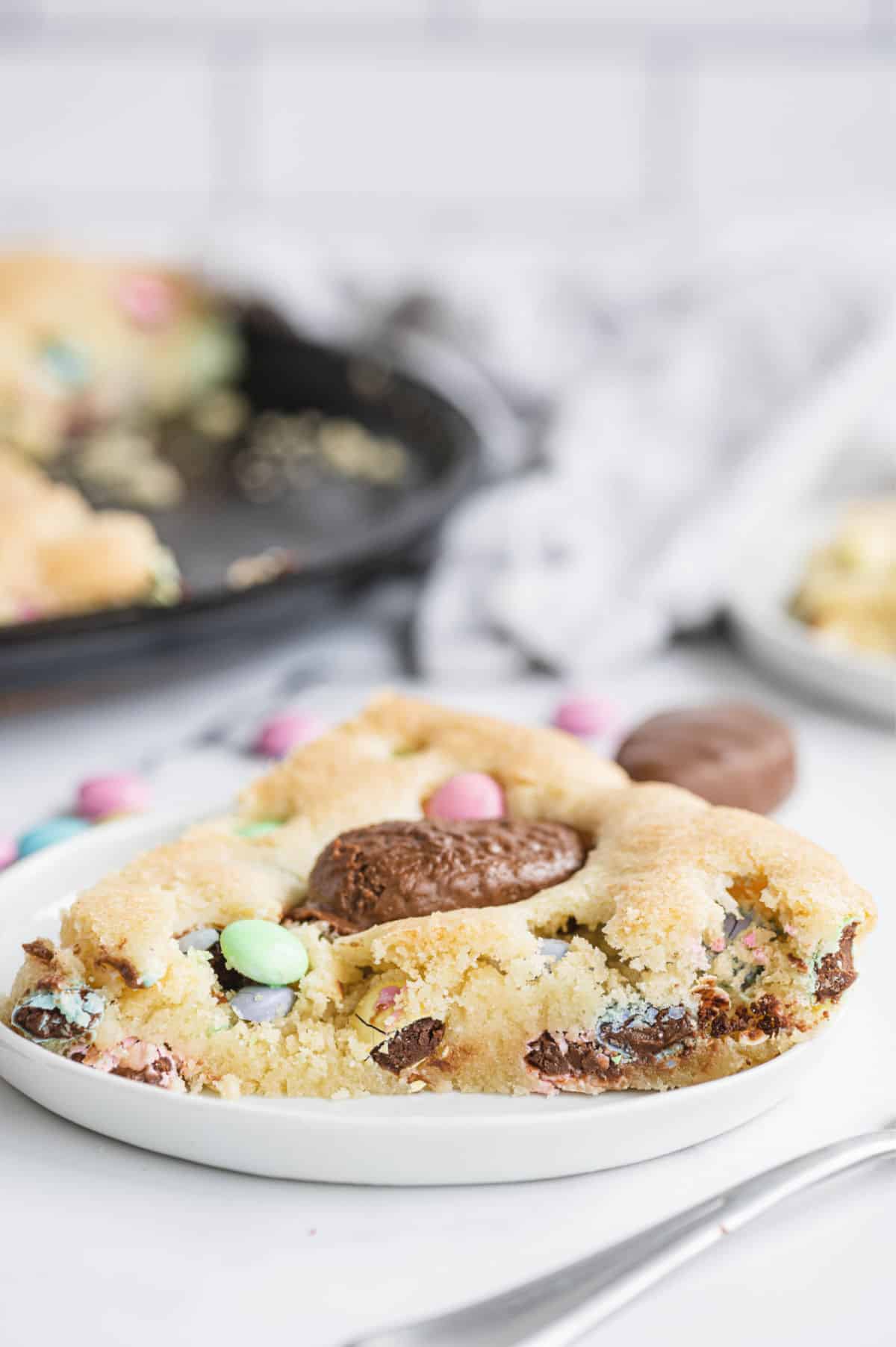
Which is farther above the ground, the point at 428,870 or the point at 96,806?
the point at 428,870

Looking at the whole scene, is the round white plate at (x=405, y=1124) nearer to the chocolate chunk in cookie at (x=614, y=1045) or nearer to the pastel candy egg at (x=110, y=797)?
the chocolate chunk in cookie at (x=614, y=1045)

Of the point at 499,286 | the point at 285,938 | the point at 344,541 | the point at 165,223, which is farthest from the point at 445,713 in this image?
the point at 165,223

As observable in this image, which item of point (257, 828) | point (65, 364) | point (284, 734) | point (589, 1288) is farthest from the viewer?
point (65, 364)

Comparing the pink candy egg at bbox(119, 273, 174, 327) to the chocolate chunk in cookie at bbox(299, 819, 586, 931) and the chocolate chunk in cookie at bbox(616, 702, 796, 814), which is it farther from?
the chocolate chunk in cookie at bbox(299, 819, 586, 931)

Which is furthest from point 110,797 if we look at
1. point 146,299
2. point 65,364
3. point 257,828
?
point 146,299

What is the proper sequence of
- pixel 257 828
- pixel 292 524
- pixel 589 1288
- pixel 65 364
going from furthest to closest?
pixel 65 364 < pixel 292 524 < pixel 257 828 < pixel 589 1288

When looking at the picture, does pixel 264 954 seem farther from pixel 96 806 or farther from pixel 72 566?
pixel 72 566

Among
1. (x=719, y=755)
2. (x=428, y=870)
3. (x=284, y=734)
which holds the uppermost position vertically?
(x=428, y=870)

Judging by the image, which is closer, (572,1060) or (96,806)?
(572,1060)
